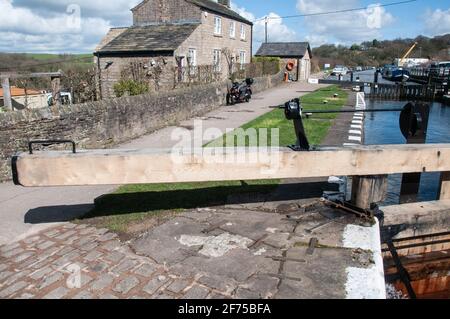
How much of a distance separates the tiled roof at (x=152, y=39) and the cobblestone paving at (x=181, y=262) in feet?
66.2

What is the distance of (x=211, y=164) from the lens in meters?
4.17

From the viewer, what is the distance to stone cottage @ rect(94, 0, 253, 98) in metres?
23.2

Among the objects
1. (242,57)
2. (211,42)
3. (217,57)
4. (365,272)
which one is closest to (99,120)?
(365,272)

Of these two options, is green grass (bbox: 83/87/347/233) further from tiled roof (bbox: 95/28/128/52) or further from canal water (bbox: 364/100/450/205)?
tiled roof (bbox: 95/28/128/52)

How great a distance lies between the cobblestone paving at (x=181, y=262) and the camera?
319cm

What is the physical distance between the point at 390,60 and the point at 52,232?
126 meters

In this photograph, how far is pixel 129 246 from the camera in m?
4.03

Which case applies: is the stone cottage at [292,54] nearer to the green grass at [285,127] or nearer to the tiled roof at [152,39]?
the tiled roof at [152,39]

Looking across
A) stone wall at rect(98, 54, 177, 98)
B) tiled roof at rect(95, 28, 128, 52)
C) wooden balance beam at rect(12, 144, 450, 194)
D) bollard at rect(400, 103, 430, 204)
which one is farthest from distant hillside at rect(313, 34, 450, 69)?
wooden balance beam at rect(12, 144, 450, 194)

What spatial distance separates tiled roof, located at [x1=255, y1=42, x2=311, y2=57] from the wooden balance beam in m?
43.0

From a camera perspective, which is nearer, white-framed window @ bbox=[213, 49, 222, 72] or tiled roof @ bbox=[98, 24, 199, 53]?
tiled roof @ bbox=[98, 24, 199, 53]
